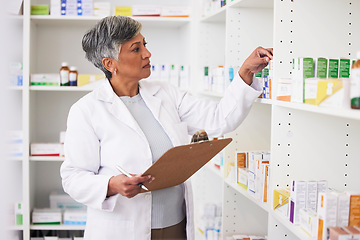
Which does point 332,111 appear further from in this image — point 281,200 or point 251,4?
point 251,4

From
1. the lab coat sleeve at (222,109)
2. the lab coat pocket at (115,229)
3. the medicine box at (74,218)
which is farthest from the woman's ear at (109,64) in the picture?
the medicine box at (74,218)

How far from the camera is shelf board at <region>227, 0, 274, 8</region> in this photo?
8.04 ft

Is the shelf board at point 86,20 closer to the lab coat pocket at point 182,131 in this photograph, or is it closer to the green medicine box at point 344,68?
the lab coat pocket at point 182,131

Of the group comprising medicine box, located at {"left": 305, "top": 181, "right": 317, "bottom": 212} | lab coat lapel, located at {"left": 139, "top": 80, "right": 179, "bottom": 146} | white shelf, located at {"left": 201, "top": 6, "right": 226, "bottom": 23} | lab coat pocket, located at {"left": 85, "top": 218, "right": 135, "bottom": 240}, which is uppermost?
white shelf, located at {"left": 201, "top": 6, "right": 226, "bottom": 23}

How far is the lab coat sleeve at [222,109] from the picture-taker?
2.20 metres

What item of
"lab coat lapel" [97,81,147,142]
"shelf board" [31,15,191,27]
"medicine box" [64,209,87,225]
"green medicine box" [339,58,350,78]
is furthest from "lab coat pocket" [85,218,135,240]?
"shelf board" [31,15,191,27]

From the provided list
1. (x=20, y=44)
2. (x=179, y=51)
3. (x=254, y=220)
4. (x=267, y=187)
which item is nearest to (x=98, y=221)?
(x=267, y=187)

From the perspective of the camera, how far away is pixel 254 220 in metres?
2.76

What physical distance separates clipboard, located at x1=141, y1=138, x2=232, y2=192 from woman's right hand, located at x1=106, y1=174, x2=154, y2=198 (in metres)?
0.03

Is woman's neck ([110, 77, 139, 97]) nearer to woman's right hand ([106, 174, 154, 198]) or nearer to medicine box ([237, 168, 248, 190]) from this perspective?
woman's right hand ([106, 174, 154, 198])

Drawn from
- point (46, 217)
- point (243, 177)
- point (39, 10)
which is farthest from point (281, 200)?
point (39, 10)

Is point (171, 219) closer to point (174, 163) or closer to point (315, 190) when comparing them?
point (174, 163)

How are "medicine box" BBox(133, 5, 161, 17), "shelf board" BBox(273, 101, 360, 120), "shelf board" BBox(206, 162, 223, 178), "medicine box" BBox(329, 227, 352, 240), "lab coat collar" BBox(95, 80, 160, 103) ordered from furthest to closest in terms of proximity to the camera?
"medicine box" BBox(133, 5, 161, 17) → "shelf board" BBox(206, 162, 223, 178) → "lab coat collar" BBox(95, 80, 160, 103) → "medicine box" BBox(329, 227, 352, 240) → "shelf board" BBox(273, 101, 360, 120)

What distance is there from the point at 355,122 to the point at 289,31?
45 cm
